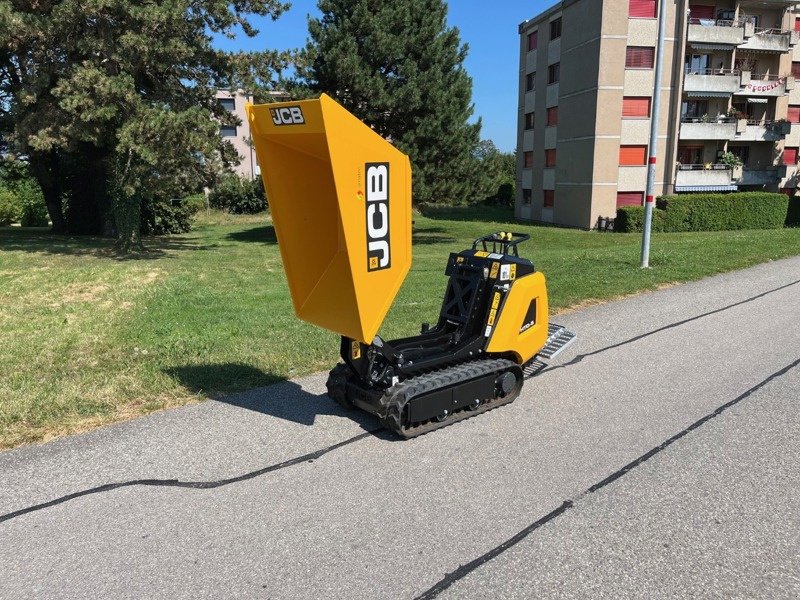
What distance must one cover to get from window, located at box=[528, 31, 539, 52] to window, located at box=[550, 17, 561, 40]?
65.7 inches

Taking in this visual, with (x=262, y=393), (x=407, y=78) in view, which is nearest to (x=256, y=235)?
(x=407, y=78)

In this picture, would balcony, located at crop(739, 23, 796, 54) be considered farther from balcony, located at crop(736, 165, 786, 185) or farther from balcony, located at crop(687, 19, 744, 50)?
balcony, located at crop(736, 165, 786, 185)

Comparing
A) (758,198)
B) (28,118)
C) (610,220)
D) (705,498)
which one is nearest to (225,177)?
(28,118)

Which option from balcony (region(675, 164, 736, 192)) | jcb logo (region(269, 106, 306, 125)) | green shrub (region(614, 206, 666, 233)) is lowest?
green shrub (region(614, 206, 666, 233))

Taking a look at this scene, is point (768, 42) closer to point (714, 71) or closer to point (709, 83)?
point (714, 71)

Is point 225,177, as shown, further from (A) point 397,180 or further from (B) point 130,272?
(A) point 397,180

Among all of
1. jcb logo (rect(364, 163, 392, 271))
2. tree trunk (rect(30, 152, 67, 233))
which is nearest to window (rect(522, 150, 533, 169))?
tree trunk (rect(30, 152, 67, 233))

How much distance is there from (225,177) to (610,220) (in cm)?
2191

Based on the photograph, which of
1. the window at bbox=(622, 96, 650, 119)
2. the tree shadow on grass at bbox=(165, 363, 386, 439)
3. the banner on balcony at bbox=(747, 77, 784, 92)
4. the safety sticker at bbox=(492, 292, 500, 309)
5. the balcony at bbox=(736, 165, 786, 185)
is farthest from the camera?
the balcony at bbox=(736, 165, 786, 185)

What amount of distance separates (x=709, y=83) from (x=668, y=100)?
99.2 inches

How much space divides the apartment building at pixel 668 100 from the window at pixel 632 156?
57 millimetres

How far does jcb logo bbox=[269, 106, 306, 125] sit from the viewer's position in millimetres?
3961

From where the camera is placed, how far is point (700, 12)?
34.7 metres

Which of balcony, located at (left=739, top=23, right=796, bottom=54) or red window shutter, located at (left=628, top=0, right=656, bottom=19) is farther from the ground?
red window shutter, located at (left=628, top=0, right=656, bottom=19)
